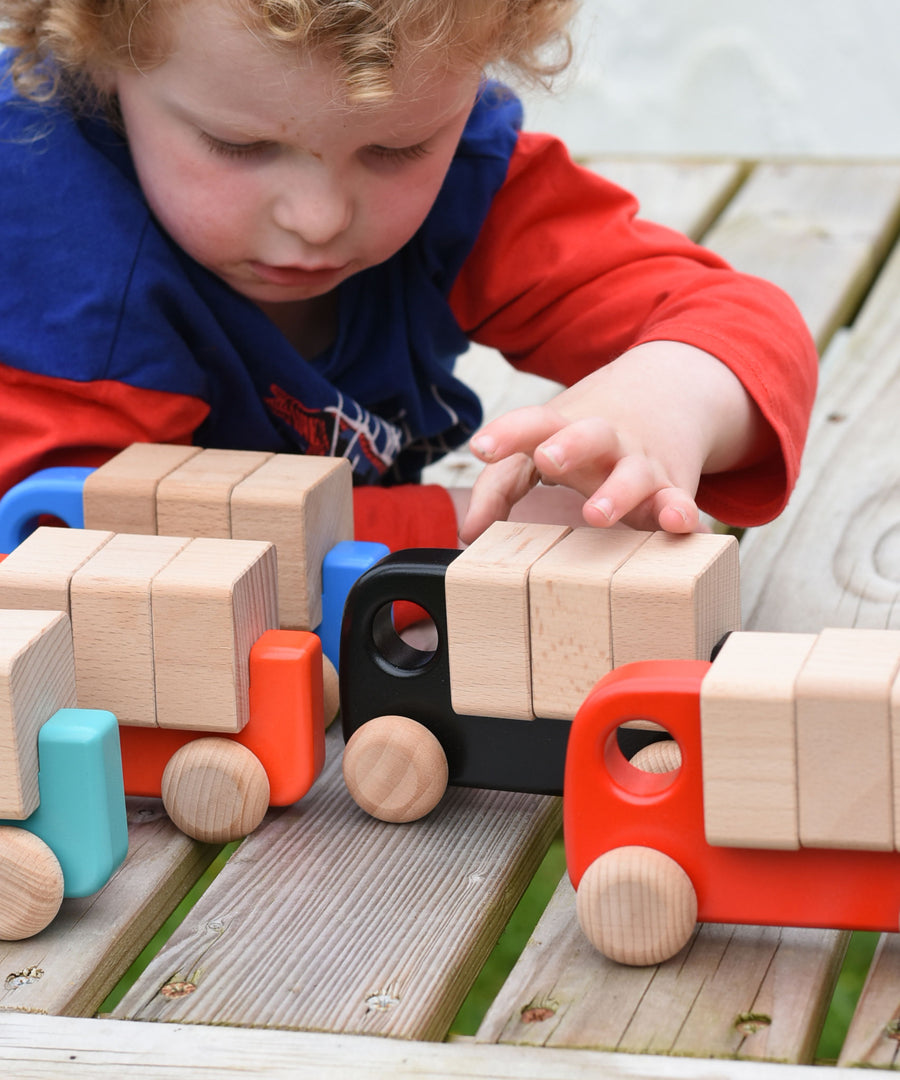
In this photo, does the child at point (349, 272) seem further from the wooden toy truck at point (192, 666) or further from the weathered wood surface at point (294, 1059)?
the weathered wood surface at point (294, 1059)

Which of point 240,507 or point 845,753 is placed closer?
point 845,753

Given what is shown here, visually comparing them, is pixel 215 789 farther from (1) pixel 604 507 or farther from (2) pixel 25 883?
(1) pixel 604 507

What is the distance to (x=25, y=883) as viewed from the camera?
0.80m

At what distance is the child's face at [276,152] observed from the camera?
1.03 meters

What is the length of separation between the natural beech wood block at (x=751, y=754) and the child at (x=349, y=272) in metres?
0.18

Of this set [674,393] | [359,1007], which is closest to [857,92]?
[674,393]

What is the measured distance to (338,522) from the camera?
42.8 inches

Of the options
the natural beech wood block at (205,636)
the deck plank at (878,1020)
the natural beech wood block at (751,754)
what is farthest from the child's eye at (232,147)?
the deck plank at (878,1020)

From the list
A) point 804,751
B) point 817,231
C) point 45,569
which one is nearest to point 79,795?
point 45,569

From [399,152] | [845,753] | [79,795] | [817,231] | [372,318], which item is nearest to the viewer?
[845,753]

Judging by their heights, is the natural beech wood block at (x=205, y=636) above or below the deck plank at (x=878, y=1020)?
above

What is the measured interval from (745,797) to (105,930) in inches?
13.8

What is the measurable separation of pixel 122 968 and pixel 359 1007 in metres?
0.14

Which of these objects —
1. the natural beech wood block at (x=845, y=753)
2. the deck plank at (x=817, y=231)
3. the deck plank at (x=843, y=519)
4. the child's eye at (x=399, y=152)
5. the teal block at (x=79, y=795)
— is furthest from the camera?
the deck plank at (x=817, y=231)
